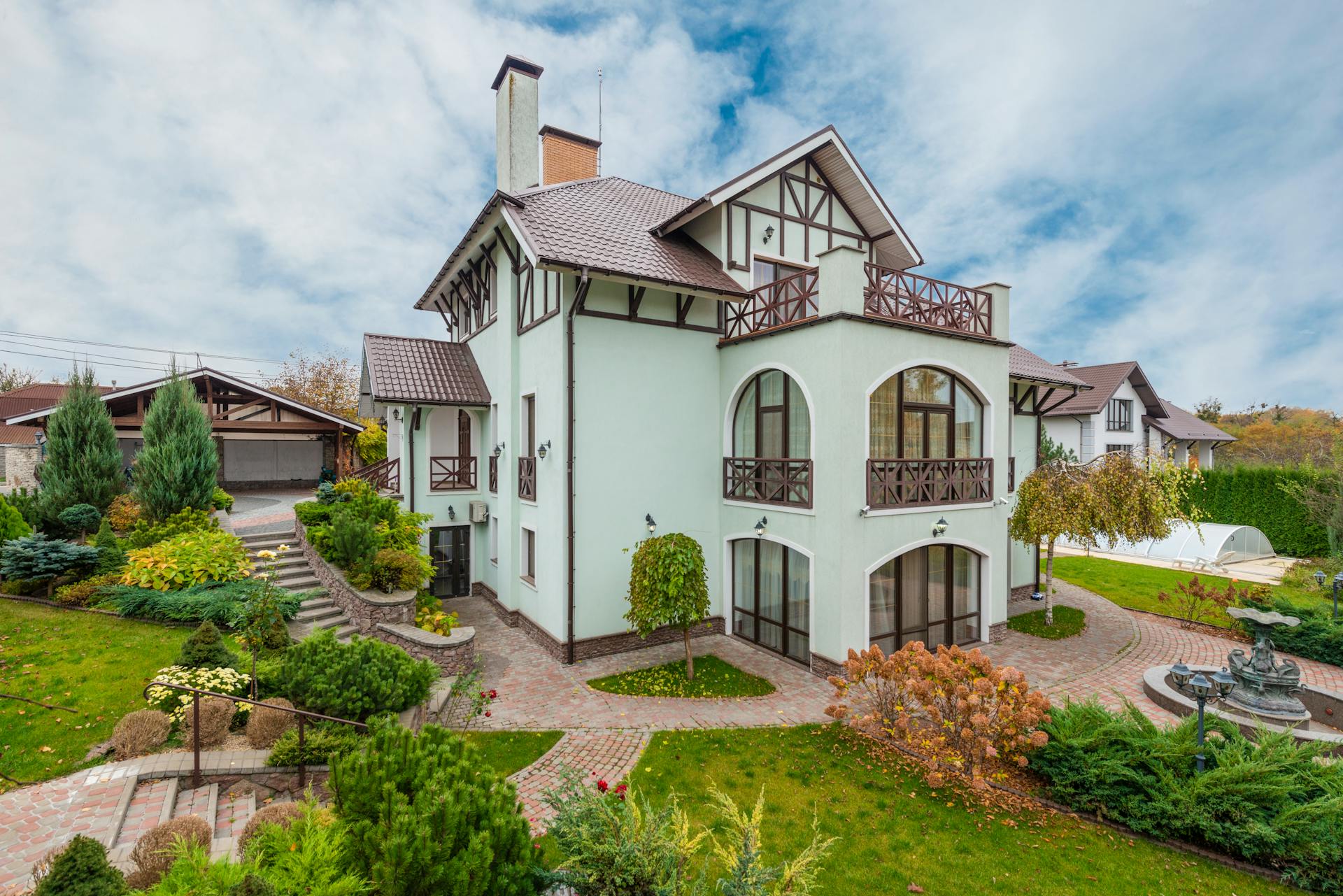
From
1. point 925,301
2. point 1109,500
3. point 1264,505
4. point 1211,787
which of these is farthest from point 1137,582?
point 1211,787

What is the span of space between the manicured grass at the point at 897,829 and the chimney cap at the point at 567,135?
1518cm

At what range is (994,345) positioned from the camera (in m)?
10.7

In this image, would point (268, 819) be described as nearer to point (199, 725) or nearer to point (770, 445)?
point (199, 725)

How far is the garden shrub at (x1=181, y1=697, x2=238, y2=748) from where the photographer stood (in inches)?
226

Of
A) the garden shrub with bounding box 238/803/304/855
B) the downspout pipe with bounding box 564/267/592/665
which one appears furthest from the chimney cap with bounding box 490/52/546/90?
the garden shrub with bounding box 238/803/304/855

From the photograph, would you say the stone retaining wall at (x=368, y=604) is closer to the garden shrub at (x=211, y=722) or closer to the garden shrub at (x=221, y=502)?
the garden shrub at (x=211, y=722)

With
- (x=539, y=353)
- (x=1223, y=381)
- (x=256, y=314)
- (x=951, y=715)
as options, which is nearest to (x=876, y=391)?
(x=951, y=715)

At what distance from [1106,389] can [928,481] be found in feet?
81.4

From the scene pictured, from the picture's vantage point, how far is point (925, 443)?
10250mm

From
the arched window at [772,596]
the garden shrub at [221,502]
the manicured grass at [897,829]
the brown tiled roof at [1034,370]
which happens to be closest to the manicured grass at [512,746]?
the manicured grass at [897,829]

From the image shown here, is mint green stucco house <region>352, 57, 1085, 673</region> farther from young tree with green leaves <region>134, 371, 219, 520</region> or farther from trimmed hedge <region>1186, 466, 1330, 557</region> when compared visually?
trimmed hedge <region>1186, 466, 1330, 557</region>

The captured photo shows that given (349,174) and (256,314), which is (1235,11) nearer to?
(349,174)

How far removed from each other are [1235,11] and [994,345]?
9.34 m

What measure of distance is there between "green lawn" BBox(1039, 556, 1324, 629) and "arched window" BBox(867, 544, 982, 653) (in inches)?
256
